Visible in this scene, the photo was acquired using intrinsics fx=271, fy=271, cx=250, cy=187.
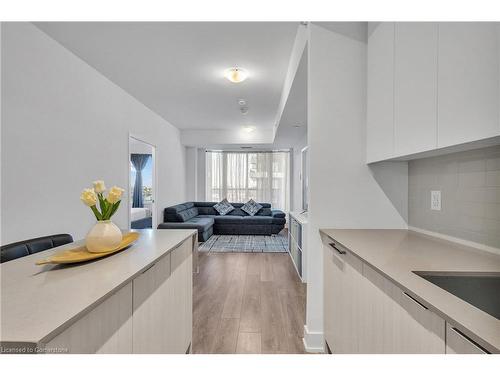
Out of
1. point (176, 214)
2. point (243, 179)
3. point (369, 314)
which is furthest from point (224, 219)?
point (369, 314)

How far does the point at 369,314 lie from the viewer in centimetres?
125

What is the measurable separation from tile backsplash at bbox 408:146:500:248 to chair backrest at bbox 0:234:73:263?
7.62ft

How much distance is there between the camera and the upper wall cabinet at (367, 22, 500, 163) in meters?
1.00

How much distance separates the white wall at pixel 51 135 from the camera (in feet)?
7.28

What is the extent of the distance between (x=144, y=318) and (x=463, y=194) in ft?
5.77

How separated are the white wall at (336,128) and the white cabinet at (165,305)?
99cm

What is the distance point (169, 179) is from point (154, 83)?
2.86 m

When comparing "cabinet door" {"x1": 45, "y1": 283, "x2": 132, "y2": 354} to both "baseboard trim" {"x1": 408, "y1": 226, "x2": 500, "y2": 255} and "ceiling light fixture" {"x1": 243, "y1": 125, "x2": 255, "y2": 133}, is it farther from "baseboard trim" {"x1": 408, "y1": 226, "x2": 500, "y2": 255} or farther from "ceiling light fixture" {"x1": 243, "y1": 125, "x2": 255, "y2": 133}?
"ceiling light fixture" {"x1": 243, "y1": 125, "x2": 255, "y2": 133}

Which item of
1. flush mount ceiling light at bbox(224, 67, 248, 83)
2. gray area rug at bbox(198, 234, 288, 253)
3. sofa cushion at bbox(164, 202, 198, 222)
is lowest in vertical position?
gray area rug at bbox(198, 234, 288, 253)

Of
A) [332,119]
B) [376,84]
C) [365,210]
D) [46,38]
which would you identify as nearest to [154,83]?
[46,38]

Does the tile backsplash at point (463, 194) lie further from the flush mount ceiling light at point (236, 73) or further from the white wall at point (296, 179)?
the white wall at point (296, 179)

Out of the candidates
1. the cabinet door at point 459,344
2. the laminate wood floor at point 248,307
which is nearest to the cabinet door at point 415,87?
the cabinet door at point 459,344

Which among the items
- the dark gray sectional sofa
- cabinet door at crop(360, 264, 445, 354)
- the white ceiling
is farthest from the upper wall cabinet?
the dark gray sectional sofa

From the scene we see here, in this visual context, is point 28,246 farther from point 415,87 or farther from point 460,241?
point 460,241
